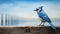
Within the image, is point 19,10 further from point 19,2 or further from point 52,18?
point 52,18

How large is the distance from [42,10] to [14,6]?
0.40 m

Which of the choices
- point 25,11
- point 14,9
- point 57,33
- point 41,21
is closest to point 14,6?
point 14,9

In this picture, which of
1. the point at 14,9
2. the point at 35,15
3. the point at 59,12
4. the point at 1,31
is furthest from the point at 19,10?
the point at 59,12

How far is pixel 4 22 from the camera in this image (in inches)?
71.3

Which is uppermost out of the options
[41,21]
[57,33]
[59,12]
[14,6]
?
[14,6]

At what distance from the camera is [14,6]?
1825 mm

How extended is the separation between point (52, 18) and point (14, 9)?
1.80ft

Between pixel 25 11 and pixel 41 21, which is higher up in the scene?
pixel 25 11

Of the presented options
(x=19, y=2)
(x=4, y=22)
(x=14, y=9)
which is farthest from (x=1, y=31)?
(x=19, y=2)

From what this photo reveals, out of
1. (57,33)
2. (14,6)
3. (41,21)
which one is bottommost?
(57,33)

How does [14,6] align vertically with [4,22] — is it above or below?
above

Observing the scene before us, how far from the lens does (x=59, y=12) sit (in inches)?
70.6

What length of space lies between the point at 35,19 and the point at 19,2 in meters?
0.33

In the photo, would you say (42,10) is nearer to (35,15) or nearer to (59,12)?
(35,15)
